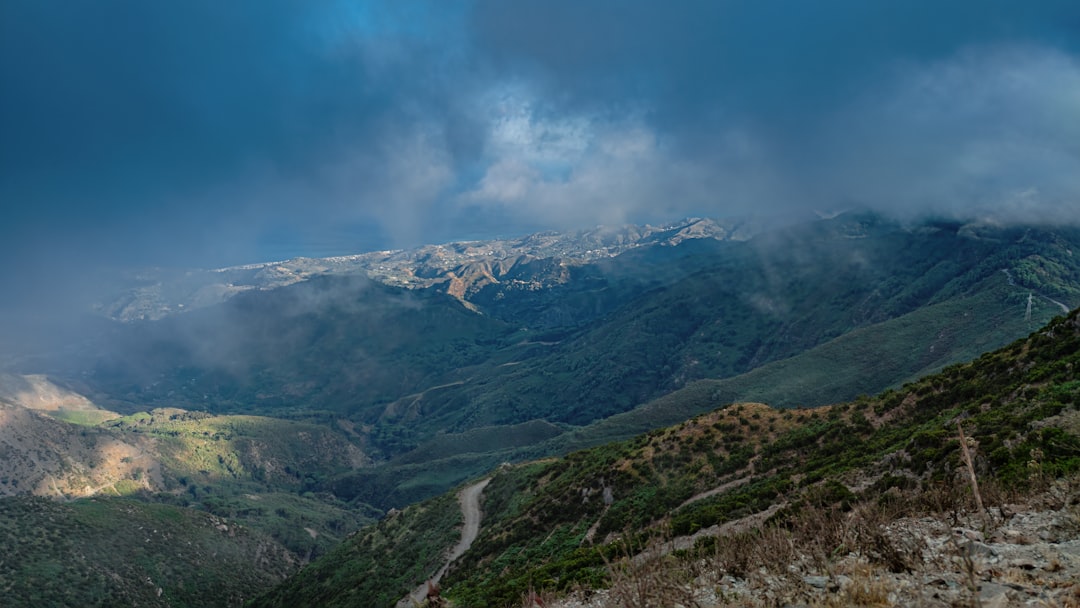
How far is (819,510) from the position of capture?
56.0ft

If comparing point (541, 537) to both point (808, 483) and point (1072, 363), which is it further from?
point (1072, 363)

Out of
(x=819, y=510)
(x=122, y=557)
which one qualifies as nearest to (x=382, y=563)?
(x=122, y=557)

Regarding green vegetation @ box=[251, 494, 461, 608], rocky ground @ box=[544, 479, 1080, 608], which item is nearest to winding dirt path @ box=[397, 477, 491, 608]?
green vegetation @ box=[251, 494, 461, 608]

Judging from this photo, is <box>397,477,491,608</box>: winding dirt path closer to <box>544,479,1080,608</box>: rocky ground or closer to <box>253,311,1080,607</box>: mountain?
<box>253,311,1080,607</box>: mountain

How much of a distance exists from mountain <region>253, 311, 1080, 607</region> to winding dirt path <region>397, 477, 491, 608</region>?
3355 millimetres

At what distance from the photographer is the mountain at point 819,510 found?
974 centimetres

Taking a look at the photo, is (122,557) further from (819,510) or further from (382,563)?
(819,510)

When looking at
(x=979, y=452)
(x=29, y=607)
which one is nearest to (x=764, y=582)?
(x=979, y=452)

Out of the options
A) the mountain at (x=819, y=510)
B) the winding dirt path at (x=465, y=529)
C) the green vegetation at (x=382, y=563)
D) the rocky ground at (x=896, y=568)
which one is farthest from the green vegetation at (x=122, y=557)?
the rocky ground at (x=896, y=568)

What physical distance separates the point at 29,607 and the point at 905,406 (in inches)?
5068

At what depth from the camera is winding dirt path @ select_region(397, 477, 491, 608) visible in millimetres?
60406

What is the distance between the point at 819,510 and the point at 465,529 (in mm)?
73956

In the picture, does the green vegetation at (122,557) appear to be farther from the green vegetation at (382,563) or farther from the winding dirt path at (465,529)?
the winding dirt path at (465,529)

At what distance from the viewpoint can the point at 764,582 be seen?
1090 cm
